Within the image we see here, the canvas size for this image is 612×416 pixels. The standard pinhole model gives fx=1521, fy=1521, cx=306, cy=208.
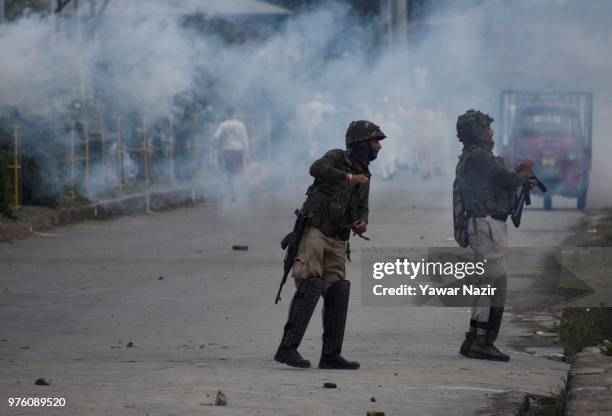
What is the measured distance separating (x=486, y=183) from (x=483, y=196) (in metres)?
0.09

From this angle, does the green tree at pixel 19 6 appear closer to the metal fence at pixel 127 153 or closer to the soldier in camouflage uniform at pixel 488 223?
the metal fence at pixel 127 153

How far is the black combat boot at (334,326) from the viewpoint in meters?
9.45

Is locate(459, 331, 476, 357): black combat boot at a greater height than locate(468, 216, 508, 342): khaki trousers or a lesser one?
lesser

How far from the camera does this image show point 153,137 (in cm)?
3025

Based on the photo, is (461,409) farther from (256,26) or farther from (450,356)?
(256,26)

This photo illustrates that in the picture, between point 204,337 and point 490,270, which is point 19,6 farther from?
point 490,270

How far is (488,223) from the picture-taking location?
33.5ft

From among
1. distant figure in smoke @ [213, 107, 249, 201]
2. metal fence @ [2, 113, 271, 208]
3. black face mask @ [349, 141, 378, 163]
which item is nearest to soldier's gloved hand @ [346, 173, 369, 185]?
black face mask @ [349, 141, 378, 163]

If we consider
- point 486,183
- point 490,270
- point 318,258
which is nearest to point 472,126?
point 486,183

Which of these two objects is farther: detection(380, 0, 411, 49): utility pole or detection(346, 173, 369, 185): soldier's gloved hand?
detection(380, 0, 411, 49): utility pole

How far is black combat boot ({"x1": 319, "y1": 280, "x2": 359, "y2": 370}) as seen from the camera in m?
9.45

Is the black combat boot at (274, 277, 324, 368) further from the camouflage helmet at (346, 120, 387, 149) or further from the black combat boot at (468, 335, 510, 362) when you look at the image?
the black combat boot at (468, 335, 510, 362)

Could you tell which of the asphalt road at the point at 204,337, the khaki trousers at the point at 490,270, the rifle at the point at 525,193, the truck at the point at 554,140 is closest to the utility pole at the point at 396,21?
the truck at the point at 554,140

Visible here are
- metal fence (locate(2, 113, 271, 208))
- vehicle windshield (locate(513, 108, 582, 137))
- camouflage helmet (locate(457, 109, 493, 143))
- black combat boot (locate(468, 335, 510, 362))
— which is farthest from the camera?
vehicle windshield (locate(513, 108, 582, 137))
